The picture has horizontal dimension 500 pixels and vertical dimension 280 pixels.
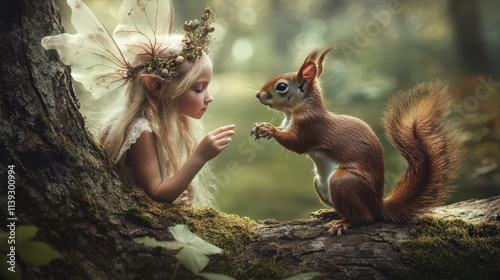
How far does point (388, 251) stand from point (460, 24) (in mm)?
2382

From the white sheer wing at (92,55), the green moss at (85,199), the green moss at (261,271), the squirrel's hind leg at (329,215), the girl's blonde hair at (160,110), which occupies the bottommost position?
the green moss at (261,271)

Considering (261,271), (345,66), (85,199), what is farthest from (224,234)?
(345,66)

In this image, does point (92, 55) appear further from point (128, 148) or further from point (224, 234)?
point (224, 234)

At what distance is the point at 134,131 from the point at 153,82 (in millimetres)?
186

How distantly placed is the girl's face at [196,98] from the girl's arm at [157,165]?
14 cm

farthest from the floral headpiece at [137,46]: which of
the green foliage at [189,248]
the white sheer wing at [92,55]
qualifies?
the green foliage at [189,248]

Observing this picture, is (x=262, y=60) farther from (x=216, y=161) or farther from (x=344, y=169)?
(x=344, y=169)

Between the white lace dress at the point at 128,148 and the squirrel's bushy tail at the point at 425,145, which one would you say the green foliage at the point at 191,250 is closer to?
the white lace dress at the point at 128,148

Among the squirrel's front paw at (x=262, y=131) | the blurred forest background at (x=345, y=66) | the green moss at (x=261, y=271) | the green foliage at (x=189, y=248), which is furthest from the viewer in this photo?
the blurred forest background at (x=345, y=66)

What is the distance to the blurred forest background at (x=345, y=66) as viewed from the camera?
3.03m

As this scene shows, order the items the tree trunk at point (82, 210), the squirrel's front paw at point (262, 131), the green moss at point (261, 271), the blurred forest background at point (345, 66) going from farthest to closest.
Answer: the blurred forest background at point (345, 66) < the squirrel's front paw at point (262, 131) < the green moss at point (261, 271) < the tree trunk at point (82, 210)

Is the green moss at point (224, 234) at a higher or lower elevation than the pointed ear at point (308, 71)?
lower

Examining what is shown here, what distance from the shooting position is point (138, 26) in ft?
5.34

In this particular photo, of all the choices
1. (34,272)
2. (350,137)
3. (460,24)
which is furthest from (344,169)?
(460,24)
